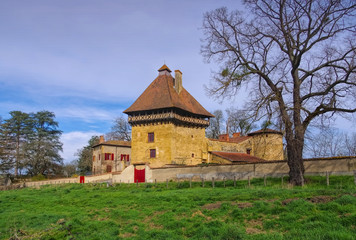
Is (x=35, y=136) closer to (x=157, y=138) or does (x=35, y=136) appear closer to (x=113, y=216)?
(x=157, y=138)

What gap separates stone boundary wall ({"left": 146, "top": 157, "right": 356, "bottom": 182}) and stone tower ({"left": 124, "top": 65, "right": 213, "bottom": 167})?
10.3 ft

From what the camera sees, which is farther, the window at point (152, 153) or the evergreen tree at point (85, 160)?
the evergreen tree at point (85, 160)

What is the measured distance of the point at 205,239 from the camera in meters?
8.20

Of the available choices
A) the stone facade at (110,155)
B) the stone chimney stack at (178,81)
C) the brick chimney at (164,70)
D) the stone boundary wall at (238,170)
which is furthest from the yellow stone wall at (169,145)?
the stone facade at (110,155)

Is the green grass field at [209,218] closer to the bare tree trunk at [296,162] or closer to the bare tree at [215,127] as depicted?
the bare tree trunk at [296,162]

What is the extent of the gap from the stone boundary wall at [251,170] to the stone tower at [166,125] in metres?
3.15

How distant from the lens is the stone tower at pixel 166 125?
1158 inches

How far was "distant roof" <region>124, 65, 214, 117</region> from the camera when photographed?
30.2m

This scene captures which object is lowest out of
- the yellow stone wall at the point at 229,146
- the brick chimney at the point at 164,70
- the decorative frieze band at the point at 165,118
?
the yellow stone wall at the point at 229,146

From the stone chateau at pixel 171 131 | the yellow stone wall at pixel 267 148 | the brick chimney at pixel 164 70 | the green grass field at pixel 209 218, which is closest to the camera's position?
the green grass field at pixel 209 218

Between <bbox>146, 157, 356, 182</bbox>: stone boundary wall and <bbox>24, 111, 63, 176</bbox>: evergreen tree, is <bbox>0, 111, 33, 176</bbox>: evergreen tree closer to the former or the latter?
<bbox>24, 111, 63, 176</bbox>: evergreen tree

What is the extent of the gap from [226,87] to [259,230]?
9311 mm

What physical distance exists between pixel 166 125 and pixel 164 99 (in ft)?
9.28

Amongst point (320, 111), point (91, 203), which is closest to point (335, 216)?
point (320, 111)
